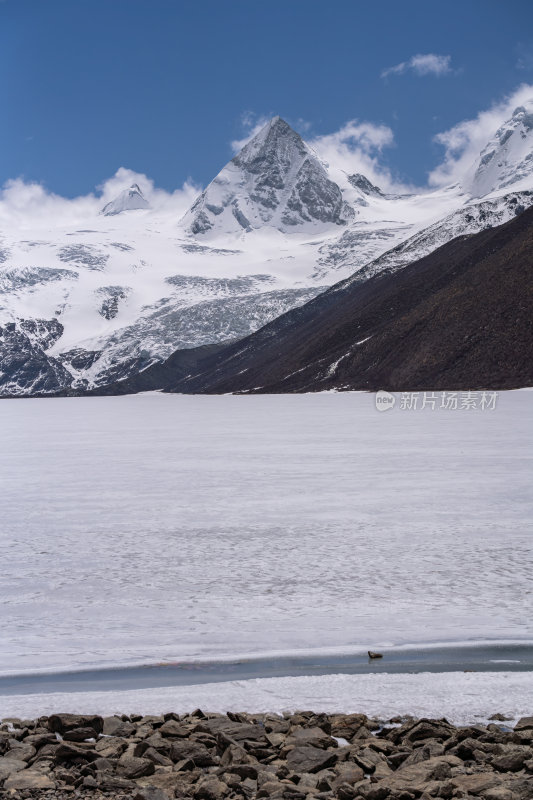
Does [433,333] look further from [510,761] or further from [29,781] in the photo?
[29,781]

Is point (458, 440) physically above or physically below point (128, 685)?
above

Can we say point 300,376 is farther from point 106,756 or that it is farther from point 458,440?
point 106,756

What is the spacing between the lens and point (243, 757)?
17.5ft

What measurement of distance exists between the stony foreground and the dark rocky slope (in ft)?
291

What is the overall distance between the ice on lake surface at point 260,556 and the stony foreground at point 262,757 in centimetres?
170

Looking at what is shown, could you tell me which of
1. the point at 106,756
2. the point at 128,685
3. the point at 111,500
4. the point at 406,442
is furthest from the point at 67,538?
the point at 406,442

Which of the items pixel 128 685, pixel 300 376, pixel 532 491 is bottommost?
pixel 128 685

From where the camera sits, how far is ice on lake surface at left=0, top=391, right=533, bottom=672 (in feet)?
26.8

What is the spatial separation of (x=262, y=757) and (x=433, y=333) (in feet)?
360

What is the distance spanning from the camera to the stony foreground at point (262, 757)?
4.89 m

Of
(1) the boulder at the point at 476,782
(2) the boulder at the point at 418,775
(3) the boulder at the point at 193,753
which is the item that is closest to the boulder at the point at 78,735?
(3) the boulder at the point at 193,753

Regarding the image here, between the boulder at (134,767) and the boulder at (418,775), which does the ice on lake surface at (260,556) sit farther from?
the boulder at (418,775)

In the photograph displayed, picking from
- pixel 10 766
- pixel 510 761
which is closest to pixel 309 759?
pixel 510 761

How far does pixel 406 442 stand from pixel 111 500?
1383cm
